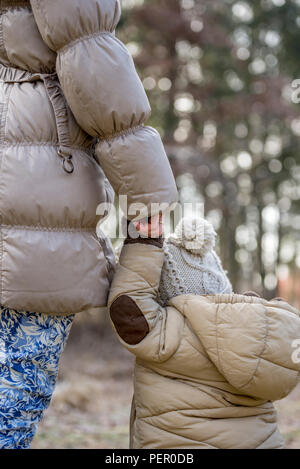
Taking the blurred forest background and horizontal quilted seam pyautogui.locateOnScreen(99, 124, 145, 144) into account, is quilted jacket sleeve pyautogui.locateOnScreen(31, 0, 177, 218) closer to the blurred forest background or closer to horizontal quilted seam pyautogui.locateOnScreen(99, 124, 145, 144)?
horizontal quilted seam pyautogui.locateOnScreen(99, 124, 145, 144)

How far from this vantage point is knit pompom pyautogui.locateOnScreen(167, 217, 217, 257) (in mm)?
2127

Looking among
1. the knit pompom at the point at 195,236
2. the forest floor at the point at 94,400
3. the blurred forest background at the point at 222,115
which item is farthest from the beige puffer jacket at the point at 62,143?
the blurred forest background at the point at 222,115

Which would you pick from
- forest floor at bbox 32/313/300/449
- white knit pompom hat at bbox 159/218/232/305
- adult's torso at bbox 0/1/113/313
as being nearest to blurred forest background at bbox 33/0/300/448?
forest floor at bbox 32/313/300/449

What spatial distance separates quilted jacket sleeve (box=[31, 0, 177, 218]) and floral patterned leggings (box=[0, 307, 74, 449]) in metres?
0.52

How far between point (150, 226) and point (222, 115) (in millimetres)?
6750

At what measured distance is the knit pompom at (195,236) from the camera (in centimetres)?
213

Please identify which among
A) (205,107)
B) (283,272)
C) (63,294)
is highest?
(63,294)

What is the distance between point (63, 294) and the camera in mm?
1760

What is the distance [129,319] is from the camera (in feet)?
6.30

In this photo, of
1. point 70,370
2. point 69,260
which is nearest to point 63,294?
point 69,260

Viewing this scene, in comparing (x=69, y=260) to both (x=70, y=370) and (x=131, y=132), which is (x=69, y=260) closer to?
(x=131, y=132)

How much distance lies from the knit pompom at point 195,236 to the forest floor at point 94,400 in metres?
2.03

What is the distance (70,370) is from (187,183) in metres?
3.33

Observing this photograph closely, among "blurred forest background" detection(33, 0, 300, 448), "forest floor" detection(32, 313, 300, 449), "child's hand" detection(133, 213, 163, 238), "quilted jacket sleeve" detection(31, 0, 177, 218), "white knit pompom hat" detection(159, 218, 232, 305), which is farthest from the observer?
"blurred forest background" detection(33, 0, 300, 448)
